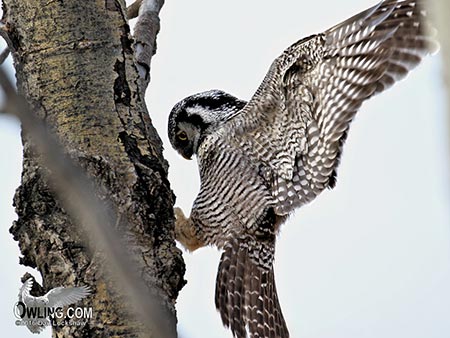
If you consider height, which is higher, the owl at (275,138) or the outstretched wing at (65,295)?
the owl at (275,138)

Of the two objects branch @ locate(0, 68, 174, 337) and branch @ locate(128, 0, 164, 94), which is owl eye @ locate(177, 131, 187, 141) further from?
branch @ locate(0, 68, 174, 337)

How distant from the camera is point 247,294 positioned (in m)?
3.43

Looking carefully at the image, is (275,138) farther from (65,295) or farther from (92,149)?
(65,295)

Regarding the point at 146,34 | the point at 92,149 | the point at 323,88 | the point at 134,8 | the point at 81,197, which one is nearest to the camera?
the point at 81,197

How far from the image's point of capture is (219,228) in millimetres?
3617

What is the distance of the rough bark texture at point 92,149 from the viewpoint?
77.5 inches

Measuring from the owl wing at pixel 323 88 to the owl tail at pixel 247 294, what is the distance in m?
0.27

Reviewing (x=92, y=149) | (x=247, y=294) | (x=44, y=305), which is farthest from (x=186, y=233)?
(x=44, y=305)

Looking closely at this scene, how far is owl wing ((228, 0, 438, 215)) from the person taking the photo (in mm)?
3053

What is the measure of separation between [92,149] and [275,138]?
4.65 feet

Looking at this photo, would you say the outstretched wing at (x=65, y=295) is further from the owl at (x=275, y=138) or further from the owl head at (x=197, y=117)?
the owl head at (x=197, y=117)

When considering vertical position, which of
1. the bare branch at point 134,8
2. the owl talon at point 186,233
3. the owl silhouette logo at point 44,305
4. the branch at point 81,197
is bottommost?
the branch at point 81,197

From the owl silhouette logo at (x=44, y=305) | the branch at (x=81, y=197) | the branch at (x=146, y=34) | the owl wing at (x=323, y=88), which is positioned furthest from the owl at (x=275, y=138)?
the branch at (x=81, y=197)

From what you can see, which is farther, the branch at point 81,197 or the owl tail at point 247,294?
the owl tail at point 247,294
